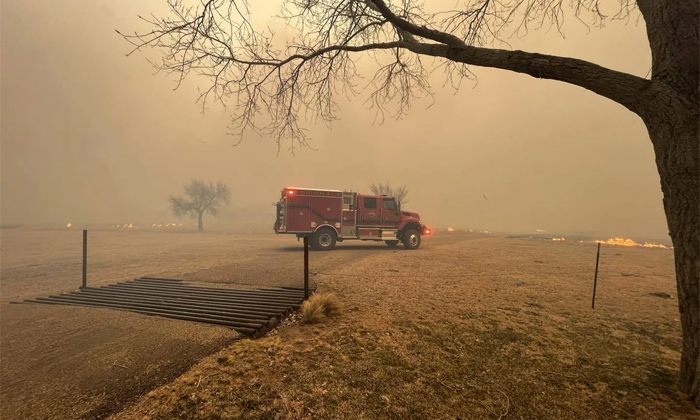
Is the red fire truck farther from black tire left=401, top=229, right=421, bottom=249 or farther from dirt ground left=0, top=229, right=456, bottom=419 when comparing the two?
dirt ground left=0, top=229, right=456, bottom=419

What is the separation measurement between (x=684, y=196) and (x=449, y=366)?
9.02ft

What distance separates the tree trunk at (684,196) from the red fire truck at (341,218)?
12425mm

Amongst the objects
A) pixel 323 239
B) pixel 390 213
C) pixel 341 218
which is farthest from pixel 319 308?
pixel 390 213

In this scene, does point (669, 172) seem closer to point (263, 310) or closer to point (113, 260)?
→ point (263, 310)

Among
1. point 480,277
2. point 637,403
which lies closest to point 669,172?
point 637,403

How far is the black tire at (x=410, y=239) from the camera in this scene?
15609 mm

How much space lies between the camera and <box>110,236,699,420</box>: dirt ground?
240 centimetres

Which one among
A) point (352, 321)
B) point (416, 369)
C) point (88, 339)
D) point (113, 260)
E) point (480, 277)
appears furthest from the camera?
point (113, 260)

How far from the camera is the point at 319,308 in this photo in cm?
454

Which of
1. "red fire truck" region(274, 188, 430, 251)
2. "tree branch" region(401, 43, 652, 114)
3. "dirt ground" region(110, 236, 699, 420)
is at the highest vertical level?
"tree branch" region(401, 43, 652, 114)

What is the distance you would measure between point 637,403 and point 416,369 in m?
1.95

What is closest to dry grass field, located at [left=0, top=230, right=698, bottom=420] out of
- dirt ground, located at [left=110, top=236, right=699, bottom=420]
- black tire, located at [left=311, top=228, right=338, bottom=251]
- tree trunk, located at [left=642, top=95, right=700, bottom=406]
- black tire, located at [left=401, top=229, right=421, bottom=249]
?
dirt ground, located at [left=110, top=236, right=699, bottom=420]

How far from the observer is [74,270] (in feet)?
33.1

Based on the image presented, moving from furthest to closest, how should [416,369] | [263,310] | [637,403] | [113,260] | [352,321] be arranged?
1. [113,260]
2. [263,310]
3. [352,321]
4. [416,369]
5. [637,403]
